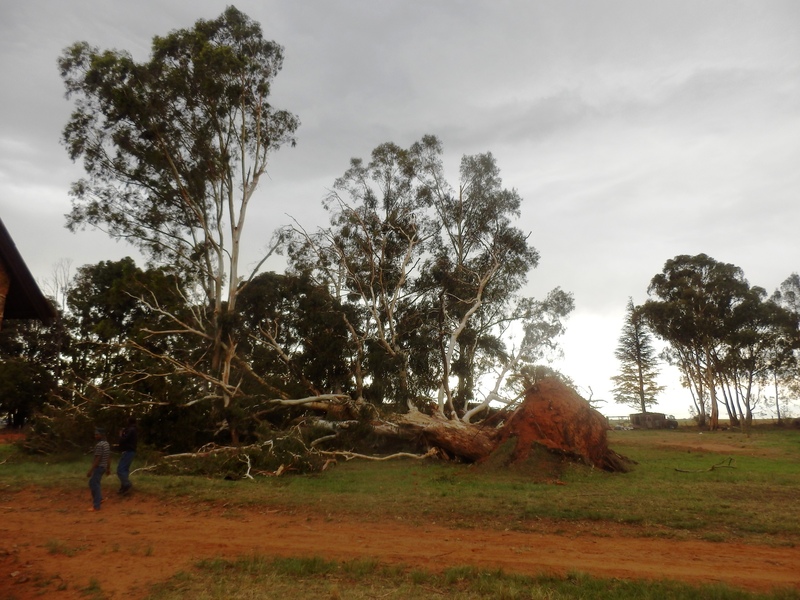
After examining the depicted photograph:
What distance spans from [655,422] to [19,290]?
42.2 m

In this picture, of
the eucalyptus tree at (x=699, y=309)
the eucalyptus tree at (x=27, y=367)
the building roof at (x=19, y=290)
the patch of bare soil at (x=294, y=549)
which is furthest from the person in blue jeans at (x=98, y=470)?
the eucalyptus tree at (x=699, y=309)

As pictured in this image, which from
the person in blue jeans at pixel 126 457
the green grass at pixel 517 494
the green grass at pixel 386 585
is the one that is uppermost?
the person in blue jeans at pixel 126 457

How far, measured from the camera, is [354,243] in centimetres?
2425

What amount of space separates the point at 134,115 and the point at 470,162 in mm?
13611

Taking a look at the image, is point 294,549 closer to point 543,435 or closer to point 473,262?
point 543,435

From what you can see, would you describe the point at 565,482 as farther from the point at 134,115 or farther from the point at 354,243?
the point at 134,115

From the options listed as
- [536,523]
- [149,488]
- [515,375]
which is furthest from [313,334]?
[536,523]

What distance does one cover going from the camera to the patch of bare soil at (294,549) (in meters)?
6.20

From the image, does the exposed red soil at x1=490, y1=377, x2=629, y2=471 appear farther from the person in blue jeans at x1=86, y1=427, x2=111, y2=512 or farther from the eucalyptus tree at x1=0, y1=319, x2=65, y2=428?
the eucalyptus tree at x1=0, y1=319, x2=65, y2=428

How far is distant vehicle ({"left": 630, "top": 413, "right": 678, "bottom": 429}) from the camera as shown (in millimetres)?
41750

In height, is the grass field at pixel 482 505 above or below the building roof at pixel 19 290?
below

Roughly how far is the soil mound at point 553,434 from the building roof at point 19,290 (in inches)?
404

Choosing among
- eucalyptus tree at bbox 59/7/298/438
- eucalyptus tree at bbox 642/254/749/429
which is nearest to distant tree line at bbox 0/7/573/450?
eucalyptus tree at bbox 59/7/298/438

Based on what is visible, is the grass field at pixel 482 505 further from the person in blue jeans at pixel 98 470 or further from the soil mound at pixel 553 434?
the person in blue jeans at pixel 98 470
